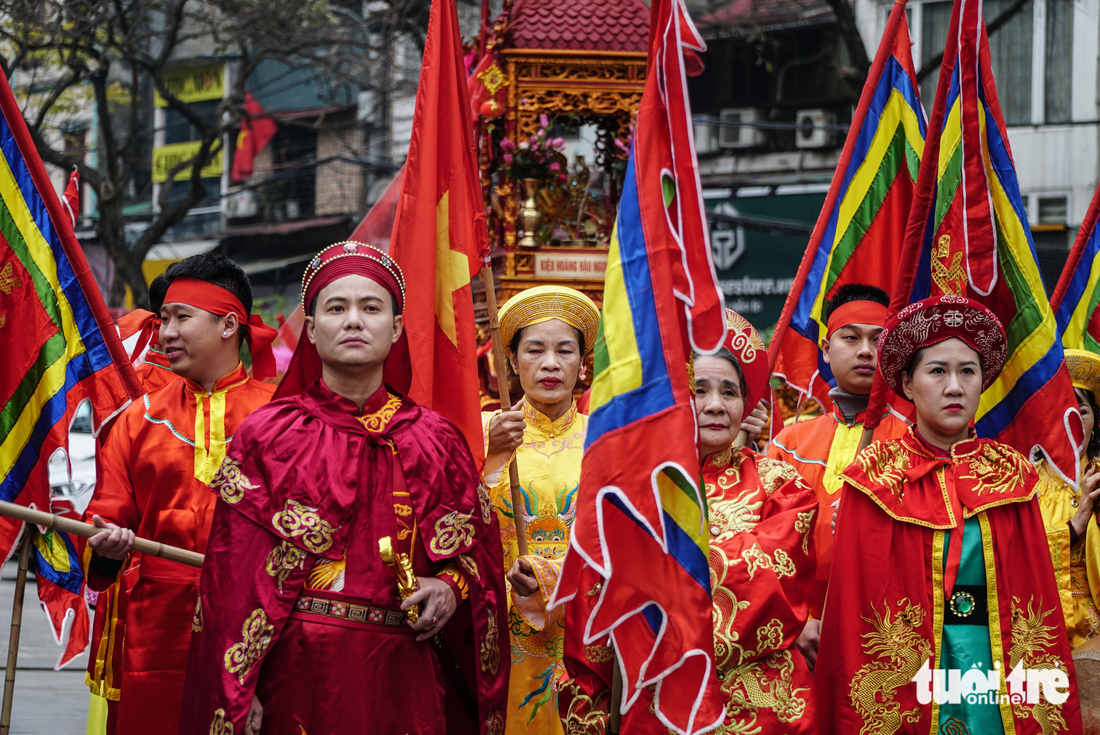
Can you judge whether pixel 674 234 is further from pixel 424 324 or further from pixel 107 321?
pixel 107 321

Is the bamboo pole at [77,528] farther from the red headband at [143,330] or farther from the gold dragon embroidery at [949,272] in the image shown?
the gold dragon embroidery at [949,272]

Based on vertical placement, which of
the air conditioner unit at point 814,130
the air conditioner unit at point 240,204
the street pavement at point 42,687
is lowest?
the street pavement at point 42,687

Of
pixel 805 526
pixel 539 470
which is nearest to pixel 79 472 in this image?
pixel 539 470

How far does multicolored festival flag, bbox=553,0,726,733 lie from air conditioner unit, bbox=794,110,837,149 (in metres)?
15.8

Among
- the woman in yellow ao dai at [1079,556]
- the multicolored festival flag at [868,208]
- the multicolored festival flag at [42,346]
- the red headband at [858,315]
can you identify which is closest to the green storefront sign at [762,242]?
the multicolored festival flag at [868,208]

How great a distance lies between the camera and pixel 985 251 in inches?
176

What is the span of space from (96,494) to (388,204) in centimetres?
474

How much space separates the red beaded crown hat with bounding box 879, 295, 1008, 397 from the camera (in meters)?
3.75

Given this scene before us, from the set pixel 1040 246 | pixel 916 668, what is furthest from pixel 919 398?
pixel 1040 246

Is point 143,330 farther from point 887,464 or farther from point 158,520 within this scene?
point 887,464

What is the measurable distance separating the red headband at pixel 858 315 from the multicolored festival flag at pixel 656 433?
161 centimetres

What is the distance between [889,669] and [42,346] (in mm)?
2988

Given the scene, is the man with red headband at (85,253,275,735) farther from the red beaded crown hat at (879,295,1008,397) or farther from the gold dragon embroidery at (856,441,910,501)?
the red beaded crown hat at (879,295,1008,397)

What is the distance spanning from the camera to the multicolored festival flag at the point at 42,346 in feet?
14.2
